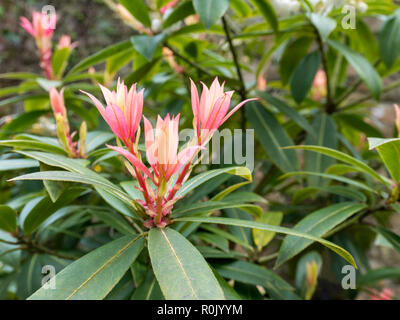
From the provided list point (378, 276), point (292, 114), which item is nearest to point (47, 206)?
point (292, 114)

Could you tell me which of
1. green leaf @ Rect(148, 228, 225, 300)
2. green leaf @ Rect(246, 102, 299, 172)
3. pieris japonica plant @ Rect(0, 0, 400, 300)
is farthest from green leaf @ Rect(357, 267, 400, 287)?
green leaf @ Rect(148, 228, 225, 300)

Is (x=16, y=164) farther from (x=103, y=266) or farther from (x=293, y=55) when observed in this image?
(x=293, y=55)

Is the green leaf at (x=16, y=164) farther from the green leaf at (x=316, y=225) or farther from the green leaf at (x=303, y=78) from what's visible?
the green leaf at (x=303, y=78)

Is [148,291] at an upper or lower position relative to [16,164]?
lower

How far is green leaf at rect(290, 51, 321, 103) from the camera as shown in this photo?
3.26 feet

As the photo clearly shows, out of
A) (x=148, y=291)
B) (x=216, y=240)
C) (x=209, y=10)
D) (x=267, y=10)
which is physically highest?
(x=267, y=10)

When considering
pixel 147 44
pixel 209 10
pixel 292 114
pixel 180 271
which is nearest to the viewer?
pixel 180 271

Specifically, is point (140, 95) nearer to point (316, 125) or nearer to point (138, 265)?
point (138, 265)

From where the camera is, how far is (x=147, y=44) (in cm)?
83

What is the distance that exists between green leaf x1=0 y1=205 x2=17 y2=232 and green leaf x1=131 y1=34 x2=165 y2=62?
436mm

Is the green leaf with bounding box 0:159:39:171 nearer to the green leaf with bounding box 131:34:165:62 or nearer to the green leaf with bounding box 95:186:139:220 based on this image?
the green leaf with bounding box 95:186:139:220

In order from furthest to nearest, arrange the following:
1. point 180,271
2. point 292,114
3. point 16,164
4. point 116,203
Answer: point 292,114 < point 16,164 < point 116,203 < point 180,271

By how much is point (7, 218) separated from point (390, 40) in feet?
3.45

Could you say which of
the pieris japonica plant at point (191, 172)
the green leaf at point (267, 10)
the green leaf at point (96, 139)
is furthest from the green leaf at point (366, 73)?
the green leaf at point (96, 139)
